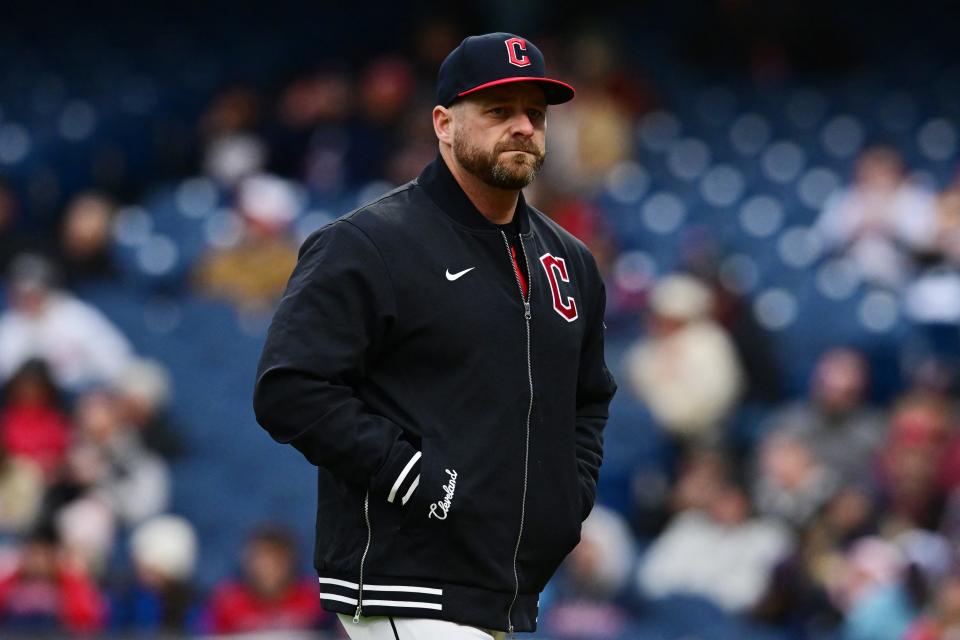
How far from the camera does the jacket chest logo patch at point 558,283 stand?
3691 mm

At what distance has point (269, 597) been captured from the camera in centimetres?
764

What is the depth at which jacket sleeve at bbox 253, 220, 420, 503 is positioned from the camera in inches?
131

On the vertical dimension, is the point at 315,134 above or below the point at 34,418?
above

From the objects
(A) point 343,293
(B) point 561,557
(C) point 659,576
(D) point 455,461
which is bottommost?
(C) point 659,576

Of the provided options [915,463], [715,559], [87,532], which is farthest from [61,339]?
[915,463]

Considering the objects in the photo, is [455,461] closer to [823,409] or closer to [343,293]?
[343,293]

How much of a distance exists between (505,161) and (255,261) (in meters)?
7.43

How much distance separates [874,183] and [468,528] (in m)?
7.26

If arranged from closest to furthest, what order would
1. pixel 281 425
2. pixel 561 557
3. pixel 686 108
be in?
1. pixel 281 425
2. pixel 561 557
3. pixel 686 108

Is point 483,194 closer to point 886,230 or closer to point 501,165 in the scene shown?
point 501,165

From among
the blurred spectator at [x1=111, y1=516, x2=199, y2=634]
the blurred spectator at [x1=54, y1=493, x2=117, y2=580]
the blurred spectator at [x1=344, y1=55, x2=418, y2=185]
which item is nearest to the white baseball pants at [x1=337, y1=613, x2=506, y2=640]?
the blurred spectator at [x1=111, y1=516, x2=199, y2=634]

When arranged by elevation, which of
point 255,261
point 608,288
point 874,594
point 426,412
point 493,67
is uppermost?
point 493,67

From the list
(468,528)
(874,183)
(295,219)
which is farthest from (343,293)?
(295,219)

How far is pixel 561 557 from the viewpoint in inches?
142
